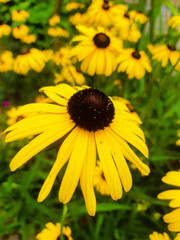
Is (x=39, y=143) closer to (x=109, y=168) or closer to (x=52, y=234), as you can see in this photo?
(x=109, y=168)

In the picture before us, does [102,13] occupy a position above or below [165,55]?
above

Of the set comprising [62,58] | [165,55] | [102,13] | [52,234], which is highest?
[102,13]

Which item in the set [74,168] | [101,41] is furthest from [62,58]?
[74,168]

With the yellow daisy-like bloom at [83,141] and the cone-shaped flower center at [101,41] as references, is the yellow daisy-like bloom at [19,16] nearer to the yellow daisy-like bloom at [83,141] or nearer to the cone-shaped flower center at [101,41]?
the cone-shaped flower center at [101,41]

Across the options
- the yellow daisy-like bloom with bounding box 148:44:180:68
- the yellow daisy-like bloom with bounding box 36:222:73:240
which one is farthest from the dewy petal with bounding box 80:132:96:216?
the yellow daisy-like bloom with bounding box 148:44:180:68

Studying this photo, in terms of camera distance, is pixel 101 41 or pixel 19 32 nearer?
pixel 101 41

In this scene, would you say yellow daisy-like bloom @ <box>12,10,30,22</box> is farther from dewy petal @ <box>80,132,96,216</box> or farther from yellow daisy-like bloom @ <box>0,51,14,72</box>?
dewy petal @ <box>80,132,96,216</box>
